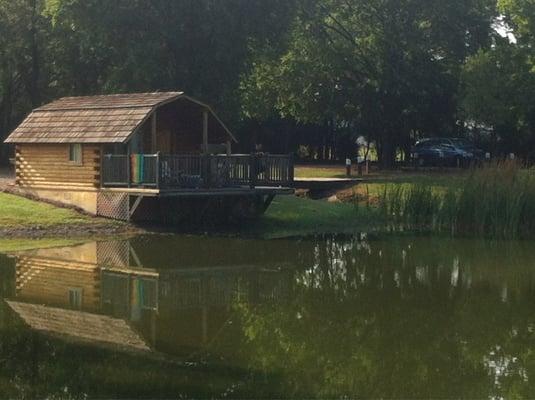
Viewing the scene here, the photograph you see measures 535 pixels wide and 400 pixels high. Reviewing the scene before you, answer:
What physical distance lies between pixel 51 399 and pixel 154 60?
93.5ft

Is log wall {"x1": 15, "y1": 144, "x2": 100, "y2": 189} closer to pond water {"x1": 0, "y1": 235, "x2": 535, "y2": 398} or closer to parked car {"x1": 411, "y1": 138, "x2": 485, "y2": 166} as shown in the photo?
pond water {"x1": 0, "y1": 235, "x2": 535, "y2": 398}

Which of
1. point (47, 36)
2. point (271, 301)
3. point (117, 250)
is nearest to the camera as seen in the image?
point (271, 301)

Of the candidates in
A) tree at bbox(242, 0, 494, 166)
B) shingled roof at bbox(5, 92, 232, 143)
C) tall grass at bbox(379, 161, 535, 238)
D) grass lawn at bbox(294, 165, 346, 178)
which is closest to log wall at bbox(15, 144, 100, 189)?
shingled roof at bbox(5, 92, 232, 143)

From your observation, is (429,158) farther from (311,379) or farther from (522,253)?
(311,379)

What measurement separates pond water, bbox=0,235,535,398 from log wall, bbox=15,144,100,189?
4.87 metres

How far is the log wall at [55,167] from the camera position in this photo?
2627 cm

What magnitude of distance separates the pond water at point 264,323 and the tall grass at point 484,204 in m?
2.94

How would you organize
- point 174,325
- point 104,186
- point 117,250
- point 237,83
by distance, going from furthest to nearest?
point 237,83, point 104,186, point 117,250, point 174,325

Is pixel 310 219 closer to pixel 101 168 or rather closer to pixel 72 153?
pixel 101 168

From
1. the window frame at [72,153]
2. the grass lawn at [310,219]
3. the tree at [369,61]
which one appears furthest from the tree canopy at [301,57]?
Result: the grass lawn at [310,219]

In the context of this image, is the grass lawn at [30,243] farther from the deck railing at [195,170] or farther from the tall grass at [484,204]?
the tall grass at [484,204]

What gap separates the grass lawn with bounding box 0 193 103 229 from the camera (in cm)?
2442

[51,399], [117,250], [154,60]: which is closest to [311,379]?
[51,399]

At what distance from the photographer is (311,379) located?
996cm
